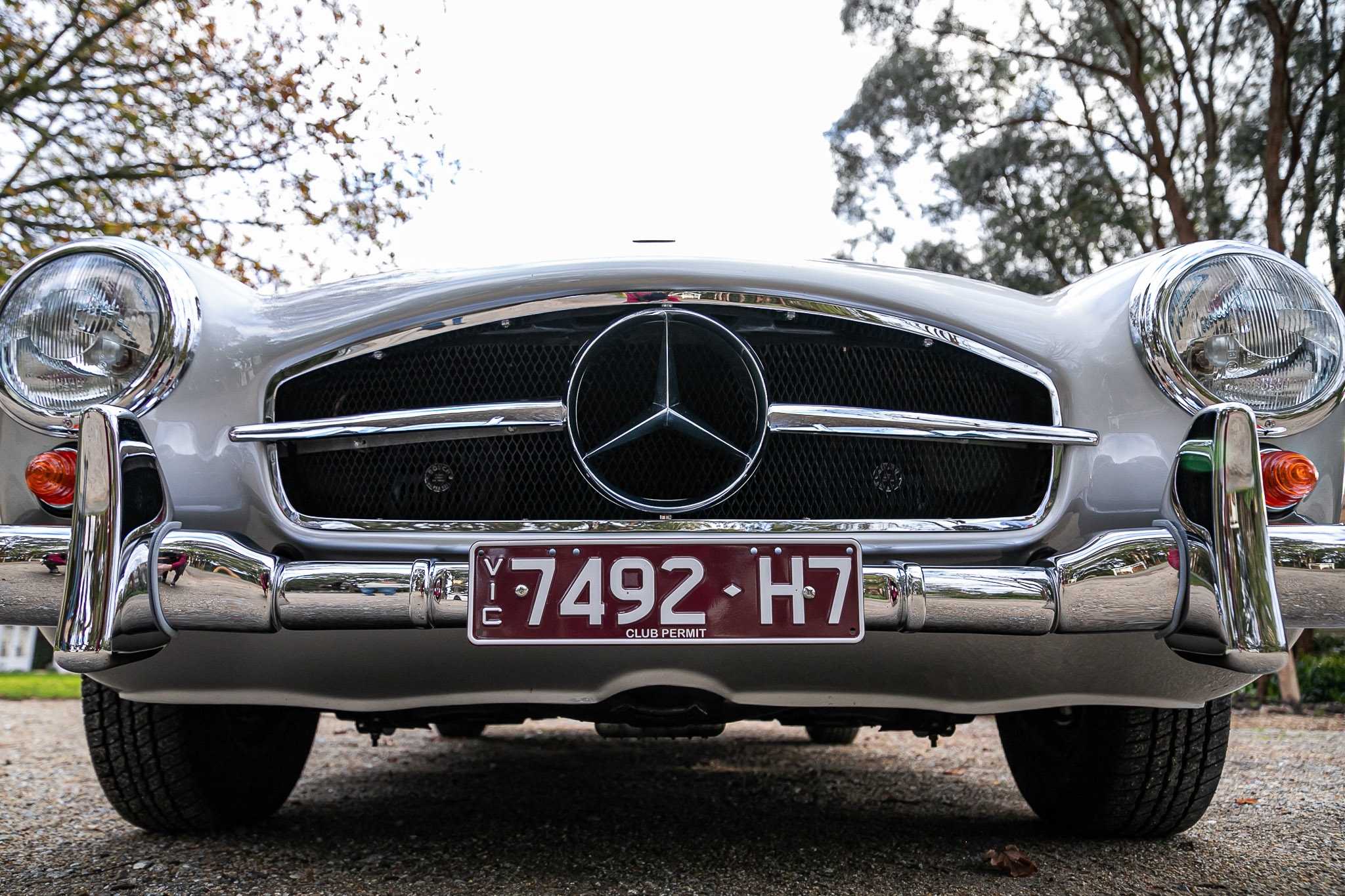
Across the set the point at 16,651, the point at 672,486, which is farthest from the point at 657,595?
the point at 16,651

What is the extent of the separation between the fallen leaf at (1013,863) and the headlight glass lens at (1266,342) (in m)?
0.87

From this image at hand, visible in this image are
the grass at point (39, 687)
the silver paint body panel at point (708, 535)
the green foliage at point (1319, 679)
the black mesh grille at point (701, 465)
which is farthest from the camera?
the green foliage at point (1319, 679)

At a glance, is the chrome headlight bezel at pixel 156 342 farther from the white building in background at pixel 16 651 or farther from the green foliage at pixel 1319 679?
the white building in background at pixel 16 651

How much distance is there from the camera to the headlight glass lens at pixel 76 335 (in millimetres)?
1564

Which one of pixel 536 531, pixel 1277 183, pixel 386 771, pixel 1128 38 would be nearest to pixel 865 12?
pixel 1128 38

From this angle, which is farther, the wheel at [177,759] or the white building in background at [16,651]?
the white building in background at [16,651]

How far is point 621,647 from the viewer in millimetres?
1429

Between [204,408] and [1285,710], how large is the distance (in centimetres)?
751

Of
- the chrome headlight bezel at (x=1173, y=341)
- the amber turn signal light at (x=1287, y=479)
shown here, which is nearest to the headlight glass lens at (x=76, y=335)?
the chrome headlight bezel at (x=1173, y=341)

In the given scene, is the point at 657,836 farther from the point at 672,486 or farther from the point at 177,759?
the point at 177,759

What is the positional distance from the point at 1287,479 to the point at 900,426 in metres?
0.60

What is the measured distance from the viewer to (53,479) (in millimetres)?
1562

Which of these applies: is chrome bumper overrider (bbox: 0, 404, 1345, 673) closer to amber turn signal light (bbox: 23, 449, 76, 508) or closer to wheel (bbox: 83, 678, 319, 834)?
amber turn signal light (bbox: 23, 449, 76, 508)

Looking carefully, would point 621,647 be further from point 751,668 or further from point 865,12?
point 865,12
